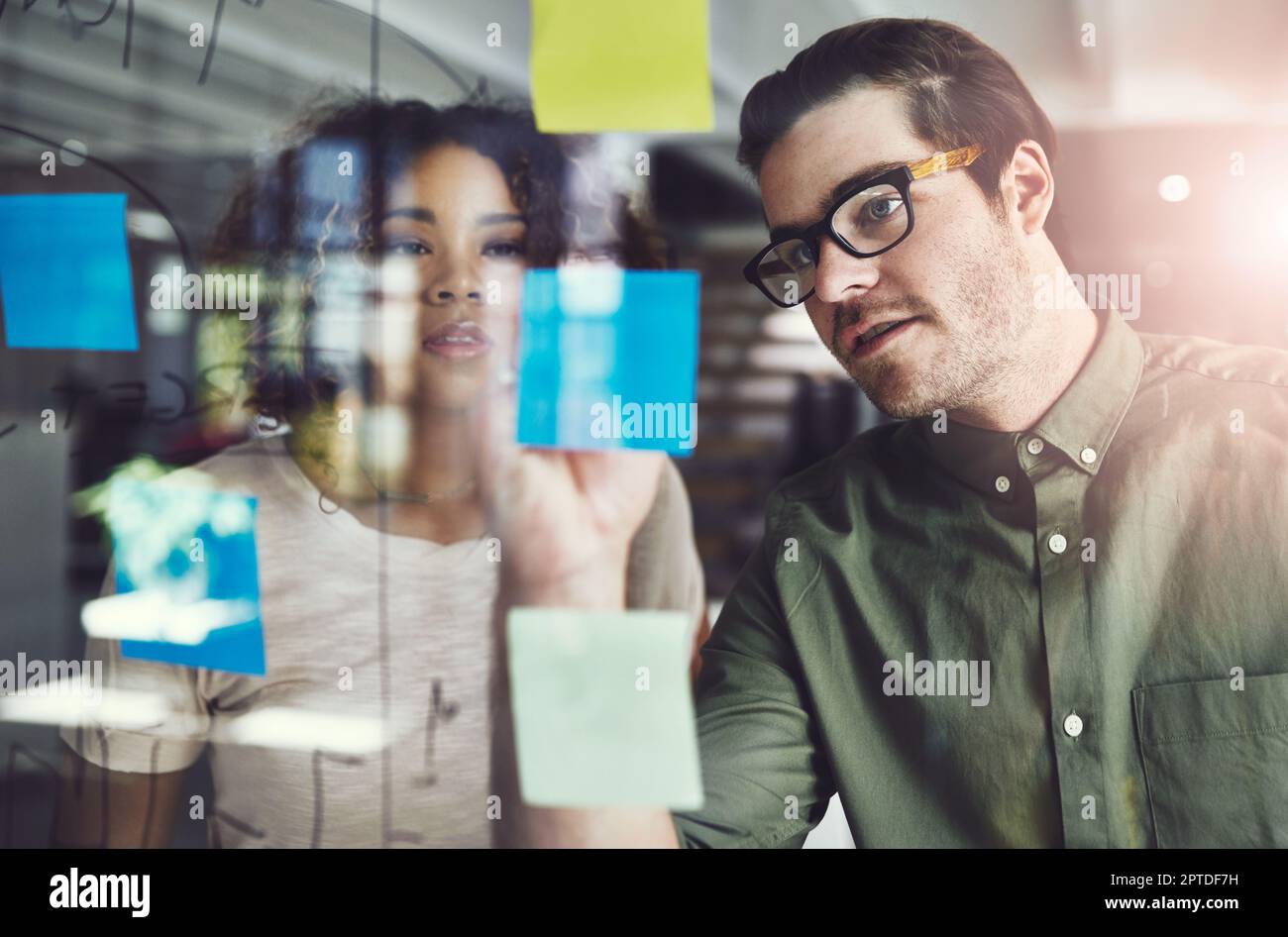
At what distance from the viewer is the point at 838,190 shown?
1.63 metres

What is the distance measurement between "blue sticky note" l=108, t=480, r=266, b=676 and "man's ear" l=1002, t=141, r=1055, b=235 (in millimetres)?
1380

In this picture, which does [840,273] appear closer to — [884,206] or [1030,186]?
[884,206]

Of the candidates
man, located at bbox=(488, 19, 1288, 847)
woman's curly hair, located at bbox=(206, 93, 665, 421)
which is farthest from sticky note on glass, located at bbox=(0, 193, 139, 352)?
man, located at bbox=(488, 19, 1288, 847)

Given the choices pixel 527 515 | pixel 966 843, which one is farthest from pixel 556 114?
pixel 966 843

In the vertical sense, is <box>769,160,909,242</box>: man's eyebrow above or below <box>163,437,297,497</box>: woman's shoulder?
above

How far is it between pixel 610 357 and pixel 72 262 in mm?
994

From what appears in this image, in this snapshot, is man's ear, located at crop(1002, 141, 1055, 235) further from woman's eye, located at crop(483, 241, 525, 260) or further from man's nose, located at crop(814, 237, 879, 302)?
woman's eye, located at crop(483, 241, 525, 260)

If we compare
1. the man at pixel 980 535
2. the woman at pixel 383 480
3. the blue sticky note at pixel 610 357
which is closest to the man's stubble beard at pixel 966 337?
the man at pixel 980 535

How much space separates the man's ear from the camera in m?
1.63

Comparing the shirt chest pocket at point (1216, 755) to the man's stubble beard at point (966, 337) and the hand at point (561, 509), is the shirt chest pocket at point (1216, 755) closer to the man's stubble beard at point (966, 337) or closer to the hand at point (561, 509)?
the man's stubble beard at point (966, 337)

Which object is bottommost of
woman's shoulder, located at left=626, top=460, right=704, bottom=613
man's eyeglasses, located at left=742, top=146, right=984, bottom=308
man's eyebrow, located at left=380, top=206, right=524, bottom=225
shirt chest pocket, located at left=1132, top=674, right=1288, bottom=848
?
shirt chest pocket, located at left=1132, top=674, right=1288, bottom=848

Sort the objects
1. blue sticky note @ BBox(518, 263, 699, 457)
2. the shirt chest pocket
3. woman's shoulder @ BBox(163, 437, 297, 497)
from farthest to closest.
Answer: woman's shoulder @ BBox(163, 437, 297, 497), blue sticky note @ BBox(518, 263, 699, 457), the shirt chest pocket

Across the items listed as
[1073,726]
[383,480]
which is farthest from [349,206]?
[1073,726]
